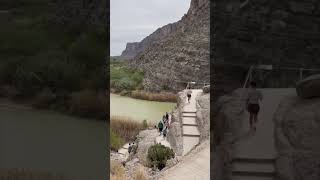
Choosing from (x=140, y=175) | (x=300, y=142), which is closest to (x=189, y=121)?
(x=140, y=175)

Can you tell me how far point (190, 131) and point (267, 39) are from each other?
4.20 metres

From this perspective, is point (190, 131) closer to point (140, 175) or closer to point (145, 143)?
point (145, 143)

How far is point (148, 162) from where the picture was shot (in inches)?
361

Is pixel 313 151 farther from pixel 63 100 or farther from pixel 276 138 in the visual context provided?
pixel 63 100

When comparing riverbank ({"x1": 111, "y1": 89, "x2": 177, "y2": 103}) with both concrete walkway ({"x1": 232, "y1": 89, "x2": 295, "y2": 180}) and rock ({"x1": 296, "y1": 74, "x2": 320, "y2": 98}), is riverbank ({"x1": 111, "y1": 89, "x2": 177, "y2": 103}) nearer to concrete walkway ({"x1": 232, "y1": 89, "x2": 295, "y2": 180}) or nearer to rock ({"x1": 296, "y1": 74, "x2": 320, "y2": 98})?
concrete walkway ({"x1": 232, "y1": 89, "x2": 295, "y2": 180})

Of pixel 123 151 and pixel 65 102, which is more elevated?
pixel 65 102

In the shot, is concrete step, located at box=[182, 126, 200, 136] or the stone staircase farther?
Answer: concrete step, located at box=[182, 126, 200, 136]

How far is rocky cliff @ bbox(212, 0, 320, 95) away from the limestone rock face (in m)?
5.79

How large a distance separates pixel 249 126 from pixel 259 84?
498 centimetres

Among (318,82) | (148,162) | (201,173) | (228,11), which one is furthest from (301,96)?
(228,11)

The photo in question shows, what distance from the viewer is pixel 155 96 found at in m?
26.6

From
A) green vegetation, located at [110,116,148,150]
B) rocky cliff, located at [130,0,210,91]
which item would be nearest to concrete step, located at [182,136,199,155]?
green vegetation, located at [110,116,148,150]

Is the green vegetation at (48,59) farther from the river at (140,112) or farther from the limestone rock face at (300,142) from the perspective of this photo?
the river at (140,112)

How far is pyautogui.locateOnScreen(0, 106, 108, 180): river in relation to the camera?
616 centimetres
